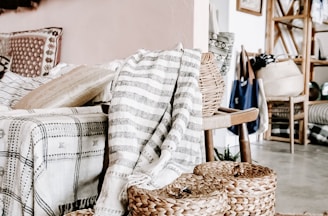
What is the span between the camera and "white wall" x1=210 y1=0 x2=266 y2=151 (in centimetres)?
433

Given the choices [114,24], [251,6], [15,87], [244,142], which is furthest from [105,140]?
[251,6]

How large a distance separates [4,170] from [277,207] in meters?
1.60

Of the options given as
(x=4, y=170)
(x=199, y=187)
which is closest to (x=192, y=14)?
(x=199, y=187)

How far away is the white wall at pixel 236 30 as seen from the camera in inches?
170

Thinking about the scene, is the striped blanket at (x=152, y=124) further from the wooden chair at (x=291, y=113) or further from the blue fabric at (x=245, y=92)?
the wooden chair at (x=291, y=113)

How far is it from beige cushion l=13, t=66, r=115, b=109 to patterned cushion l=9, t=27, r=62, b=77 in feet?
3.57


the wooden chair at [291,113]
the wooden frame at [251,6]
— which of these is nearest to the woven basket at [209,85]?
the wooden chair at [291,113]

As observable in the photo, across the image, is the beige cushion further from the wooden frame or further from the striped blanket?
the wooden frame

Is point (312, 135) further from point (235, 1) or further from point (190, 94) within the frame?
point (190, 94)

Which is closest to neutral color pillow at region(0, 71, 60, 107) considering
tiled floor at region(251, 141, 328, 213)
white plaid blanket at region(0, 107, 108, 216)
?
white plaid blanket at region(0, 107, 108, 216)

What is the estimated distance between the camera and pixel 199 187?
51.7 inches

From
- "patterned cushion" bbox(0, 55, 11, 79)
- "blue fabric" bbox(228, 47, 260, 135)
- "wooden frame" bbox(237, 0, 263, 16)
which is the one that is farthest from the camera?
"wooden frame" bbox(237, 0, 263, 16)

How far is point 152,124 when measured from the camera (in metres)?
1.38

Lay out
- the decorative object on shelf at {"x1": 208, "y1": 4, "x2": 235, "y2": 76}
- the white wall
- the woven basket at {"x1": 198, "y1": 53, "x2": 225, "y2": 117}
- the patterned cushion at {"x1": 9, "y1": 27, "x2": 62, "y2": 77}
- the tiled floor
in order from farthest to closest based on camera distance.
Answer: the white wall
the decorative object on shelf at {"x1": 208, "y1": 4, "x2": 235, "y2": 76}
the patterned cushion at {"x1": 9, "y1": 27, "x2": 62, "y2": 77}
the tiled floor
the woven basket at {"x1": 198, "y1": 53, "x2": 225, "y2": 117}
